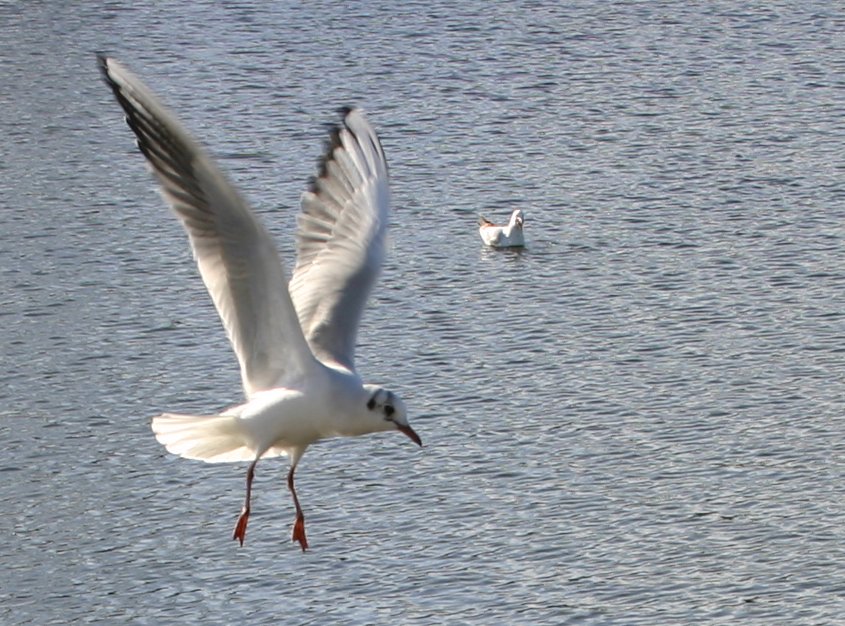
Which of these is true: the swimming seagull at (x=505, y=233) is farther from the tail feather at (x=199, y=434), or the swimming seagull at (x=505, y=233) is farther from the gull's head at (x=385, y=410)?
the gull's head at (x=385, y=410)

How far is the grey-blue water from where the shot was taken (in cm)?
1734

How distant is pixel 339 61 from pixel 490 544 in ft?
42.3

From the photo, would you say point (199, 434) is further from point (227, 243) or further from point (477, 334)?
point (477, 334)

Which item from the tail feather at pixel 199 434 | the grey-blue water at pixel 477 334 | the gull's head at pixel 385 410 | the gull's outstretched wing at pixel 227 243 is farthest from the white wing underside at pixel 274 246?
the grey-blue water at pixel 477 334

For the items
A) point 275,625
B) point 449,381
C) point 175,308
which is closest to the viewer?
point 275,625

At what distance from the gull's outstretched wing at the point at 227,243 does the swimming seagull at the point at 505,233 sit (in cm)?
1196

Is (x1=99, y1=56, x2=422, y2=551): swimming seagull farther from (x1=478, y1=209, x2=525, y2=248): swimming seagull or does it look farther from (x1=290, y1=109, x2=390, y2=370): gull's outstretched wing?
(x1=478, y1=209, x2=525, y2=248): swimming seagull

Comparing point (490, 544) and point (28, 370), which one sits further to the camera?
point (28, 370)

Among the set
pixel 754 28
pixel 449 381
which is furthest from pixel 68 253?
pixel 754 28

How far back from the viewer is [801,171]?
2466 centimetres

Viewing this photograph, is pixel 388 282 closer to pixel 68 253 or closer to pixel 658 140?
pixel 68 253

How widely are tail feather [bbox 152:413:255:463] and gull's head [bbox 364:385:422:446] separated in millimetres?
767

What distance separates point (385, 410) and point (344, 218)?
5.76ft

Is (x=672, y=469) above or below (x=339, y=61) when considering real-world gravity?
below
